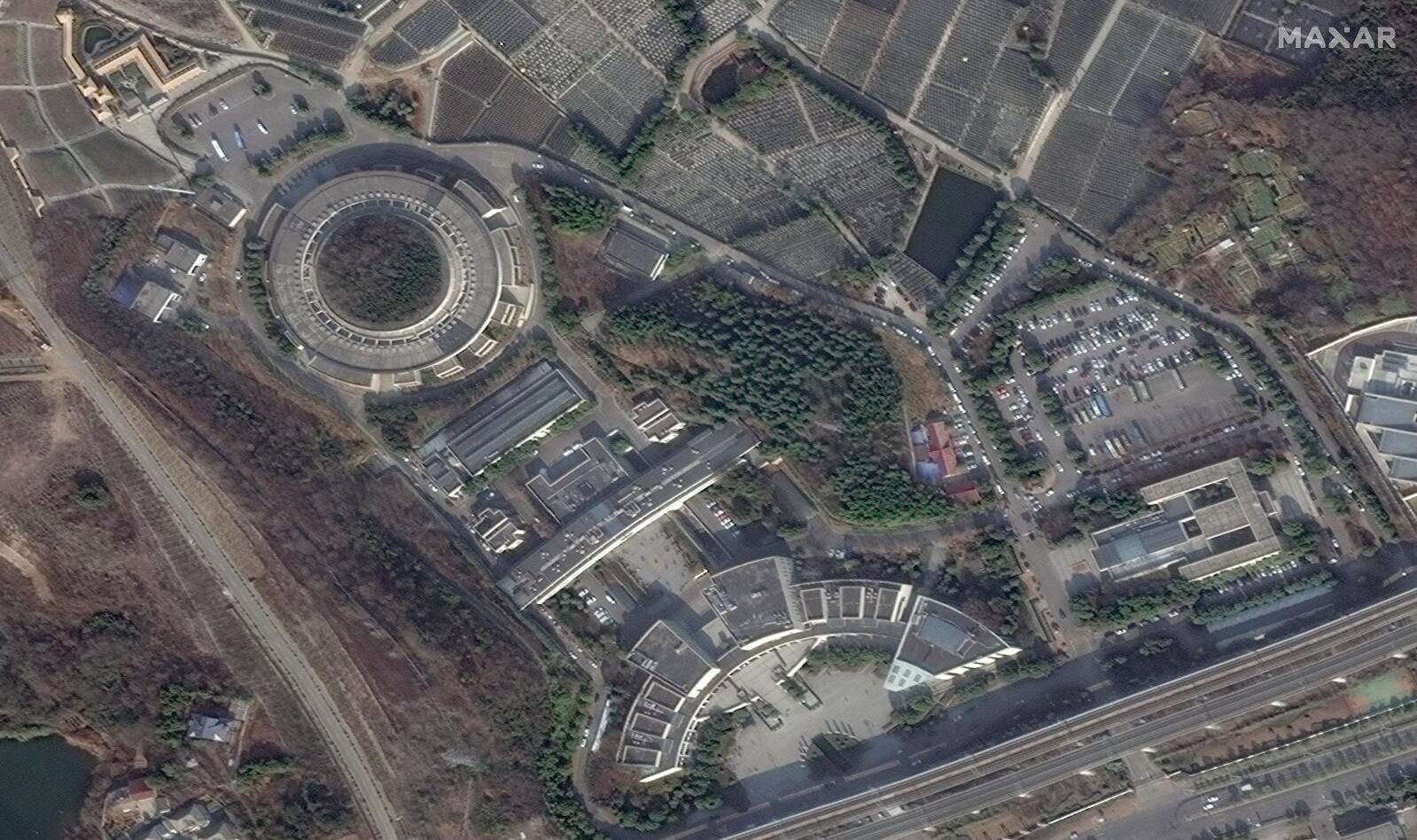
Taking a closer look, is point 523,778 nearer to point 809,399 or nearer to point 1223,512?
point 809,399

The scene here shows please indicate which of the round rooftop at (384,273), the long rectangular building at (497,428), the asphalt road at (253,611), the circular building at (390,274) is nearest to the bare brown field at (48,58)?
the asphalt road at (253,611)

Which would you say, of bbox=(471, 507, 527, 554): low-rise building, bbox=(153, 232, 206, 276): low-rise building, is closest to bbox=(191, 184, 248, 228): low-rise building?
bbox=(153, 232, 206, 276): low-rise building

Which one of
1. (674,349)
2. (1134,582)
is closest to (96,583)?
(674,349)

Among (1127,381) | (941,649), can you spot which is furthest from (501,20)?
(941,649)

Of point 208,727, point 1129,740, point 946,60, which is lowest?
point 208,727

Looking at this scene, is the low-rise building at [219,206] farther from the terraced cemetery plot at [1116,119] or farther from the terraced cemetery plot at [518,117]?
the terraced cemetery plot at [1116,119]

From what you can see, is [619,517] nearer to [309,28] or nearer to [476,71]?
[476,71]

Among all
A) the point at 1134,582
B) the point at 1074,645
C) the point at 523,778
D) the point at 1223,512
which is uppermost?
the point at 1223,512
